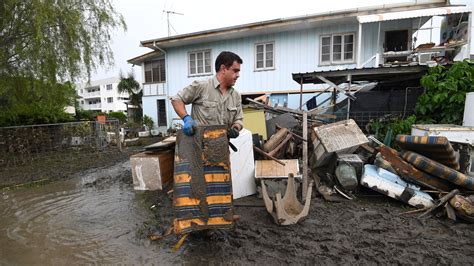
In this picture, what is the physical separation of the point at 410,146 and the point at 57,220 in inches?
203

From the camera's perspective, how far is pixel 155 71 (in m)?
15.4

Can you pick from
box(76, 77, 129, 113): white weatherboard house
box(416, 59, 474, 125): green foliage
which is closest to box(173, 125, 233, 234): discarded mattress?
box(416, 59, 474, 125): green foliage

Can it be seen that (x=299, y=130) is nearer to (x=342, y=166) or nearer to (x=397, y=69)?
(x=342, y=166)

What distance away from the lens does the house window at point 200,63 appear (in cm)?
1278

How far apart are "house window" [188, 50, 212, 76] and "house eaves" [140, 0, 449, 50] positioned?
0.62 m

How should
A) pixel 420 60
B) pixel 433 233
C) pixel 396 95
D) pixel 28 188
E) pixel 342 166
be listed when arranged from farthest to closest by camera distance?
1. pixel 420 60
2. pixel 396 95
3. pixel 28 188
4. pixel 342 166
5. pixel 433 233

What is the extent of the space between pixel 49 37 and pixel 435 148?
29.4 feet

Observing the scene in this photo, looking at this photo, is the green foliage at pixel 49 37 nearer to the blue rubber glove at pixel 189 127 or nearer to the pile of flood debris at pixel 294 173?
the pile of flood debris at pixel 294 173

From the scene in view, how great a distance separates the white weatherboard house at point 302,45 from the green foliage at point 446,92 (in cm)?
209

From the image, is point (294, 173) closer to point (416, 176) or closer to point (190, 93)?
point (416, 176)

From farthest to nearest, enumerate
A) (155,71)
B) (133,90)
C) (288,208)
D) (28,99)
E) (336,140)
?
(133,90), (155,71), (28,99), (336,140), (288,208)

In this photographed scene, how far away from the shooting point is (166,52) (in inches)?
543

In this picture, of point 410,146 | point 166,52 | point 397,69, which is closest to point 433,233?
point 410,146

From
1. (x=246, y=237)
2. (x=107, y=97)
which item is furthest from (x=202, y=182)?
(x=107, y=97)
